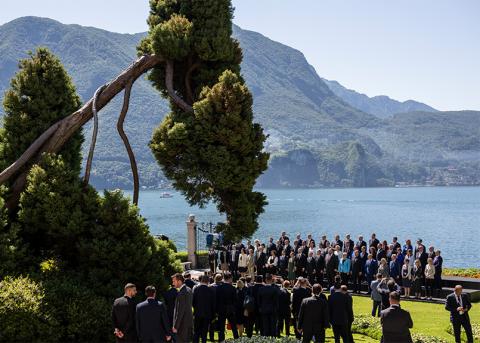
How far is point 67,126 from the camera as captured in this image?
15367 millimetres

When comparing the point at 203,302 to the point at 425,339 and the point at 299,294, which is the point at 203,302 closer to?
the point at 299,294

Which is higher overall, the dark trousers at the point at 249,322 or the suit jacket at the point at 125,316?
the suit jacket at the point at 125,316

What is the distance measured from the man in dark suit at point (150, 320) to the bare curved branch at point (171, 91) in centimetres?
598

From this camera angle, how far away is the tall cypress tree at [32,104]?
50.4 feet

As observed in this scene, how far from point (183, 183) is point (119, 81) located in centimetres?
331

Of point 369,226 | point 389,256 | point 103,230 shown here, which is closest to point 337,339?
point 103,230

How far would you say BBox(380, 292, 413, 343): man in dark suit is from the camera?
442 inches

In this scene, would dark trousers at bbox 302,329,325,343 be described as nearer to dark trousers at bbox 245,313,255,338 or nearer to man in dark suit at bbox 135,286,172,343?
dark trousers at bbox 245,313,255,338

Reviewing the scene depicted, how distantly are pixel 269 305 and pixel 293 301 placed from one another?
77 centimetres

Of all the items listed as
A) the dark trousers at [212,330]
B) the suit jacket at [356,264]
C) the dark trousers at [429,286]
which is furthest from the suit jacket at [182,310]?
the dark trousers at [429,286]

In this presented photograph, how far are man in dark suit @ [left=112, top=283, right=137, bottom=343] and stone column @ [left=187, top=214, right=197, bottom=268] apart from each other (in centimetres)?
1756

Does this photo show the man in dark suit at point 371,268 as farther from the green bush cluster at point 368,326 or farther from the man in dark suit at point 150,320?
the man in dark suit at point 150,320

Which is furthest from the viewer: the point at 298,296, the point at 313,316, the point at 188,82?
the point at 188,82

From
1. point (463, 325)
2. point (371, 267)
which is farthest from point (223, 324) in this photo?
point (371, 267)
